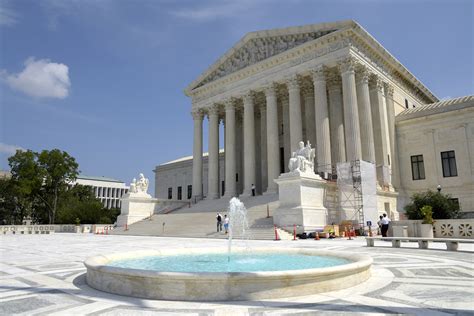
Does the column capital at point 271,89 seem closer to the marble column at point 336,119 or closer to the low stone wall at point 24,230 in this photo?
the marble column at point 336,119

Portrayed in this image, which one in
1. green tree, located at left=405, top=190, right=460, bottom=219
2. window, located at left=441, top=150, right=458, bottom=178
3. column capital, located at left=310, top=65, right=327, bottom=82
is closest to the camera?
green tree, located at left=405, top=190, right=460, bottom=219

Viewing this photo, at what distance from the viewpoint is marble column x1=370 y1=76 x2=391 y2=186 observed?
117 feet

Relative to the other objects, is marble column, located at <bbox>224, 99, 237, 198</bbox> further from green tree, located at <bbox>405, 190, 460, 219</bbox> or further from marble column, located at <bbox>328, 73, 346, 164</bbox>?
green tree, located at <bbox>405, 190, 460, 219</bbox>

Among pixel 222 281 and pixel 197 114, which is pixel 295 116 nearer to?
pixel 197 114

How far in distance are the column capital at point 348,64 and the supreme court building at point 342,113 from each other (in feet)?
0.18

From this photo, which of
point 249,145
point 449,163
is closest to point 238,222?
point 249,145

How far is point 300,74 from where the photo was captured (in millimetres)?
39312

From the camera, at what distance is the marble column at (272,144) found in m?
39.8

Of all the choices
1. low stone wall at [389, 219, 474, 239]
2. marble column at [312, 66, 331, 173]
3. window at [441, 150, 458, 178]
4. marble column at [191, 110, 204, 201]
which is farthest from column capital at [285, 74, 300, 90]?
low stone wall at [389, 219, 474, 239]

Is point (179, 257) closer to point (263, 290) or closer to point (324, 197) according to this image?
point (263, 290)

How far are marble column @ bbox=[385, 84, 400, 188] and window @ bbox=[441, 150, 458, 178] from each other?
4.39m

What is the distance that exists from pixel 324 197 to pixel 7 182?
53031 millimetres

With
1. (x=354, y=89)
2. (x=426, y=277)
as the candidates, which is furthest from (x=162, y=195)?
(x=426, y=277)

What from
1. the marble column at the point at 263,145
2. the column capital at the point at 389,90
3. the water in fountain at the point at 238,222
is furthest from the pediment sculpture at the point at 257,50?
the water in fountain at the point at 238,222
